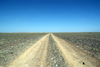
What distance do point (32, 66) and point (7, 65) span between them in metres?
2.38

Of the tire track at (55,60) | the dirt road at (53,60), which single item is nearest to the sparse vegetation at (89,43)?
the dirt road at (53,60)

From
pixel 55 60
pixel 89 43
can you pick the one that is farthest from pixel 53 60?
pixel 89 43

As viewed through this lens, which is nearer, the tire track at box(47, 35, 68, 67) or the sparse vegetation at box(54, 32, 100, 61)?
the tire track at box(47, 35, 68, 67)

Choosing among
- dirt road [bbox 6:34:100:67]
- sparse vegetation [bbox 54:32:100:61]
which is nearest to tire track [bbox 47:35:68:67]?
dirt road [bbox 6:34:100:67]

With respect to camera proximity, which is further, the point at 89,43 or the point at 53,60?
the point at 89,43

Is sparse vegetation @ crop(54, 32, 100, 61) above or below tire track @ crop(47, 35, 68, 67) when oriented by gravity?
below

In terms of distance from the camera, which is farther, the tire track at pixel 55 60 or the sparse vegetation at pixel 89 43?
the sparse vegetation at pixel 89 43

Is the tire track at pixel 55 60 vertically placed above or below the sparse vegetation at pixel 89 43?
above

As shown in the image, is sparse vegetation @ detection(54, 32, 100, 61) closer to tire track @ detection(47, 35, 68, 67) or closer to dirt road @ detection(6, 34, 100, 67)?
dirt road @ detection(6, 34, 100, 67)

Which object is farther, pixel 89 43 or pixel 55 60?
pixel 89 43

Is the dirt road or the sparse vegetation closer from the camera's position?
the dirt road

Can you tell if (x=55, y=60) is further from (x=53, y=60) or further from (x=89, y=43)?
(x=89, y=43)

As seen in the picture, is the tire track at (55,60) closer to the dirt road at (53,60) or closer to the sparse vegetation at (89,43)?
the dirt road at (53,60)

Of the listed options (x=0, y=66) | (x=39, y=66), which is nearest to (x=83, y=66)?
(x=39, y=66)
